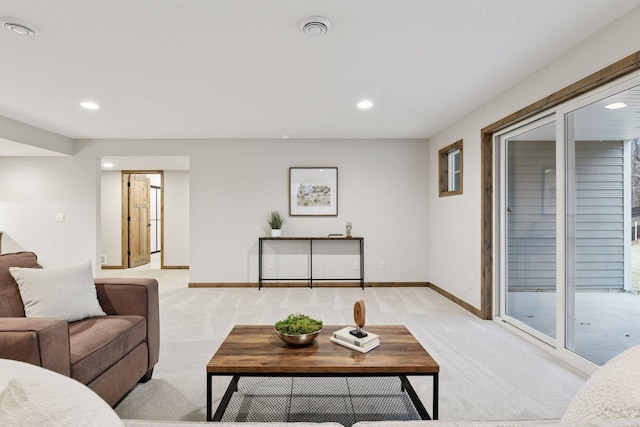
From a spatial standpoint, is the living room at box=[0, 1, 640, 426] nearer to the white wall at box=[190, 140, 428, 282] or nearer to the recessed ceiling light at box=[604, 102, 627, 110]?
the white wall at box=[190, 140, 428, 282]

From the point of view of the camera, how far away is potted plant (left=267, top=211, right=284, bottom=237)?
5168mm

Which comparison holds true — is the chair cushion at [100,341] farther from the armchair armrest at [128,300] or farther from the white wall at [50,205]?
the white wall at [50,205]

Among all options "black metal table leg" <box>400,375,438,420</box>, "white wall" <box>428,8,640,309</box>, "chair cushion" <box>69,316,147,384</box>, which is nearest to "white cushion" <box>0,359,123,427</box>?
"chair cushion" <box>69,316,147,384</box>

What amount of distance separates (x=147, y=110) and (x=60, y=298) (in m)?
2.50

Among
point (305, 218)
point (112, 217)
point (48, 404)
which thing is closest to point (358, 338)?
point (48, 404)

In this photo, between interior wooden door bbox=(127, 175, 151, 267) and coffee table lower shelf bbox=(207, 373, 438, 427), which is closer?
coffee table lower shelf bbox=(207, 373, 438, 427)

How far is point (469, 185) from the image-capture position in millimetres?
4062

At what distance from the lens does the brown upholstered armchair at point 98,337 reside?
1.38 metres

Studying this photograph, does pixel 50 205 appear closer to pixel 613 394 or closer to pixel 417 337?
pixel 417 337

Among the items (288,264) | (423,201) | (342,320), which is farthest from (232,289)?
(423,201)

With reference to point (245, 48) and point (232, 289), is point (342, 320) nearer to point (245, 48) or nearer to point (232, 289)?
point (232, 289)

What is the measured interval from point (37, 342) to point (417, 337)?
8.94 feet

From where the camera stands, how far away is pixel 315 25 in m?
2.12

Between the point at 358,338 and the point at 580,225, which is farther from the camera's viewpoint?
the point at 580,225
